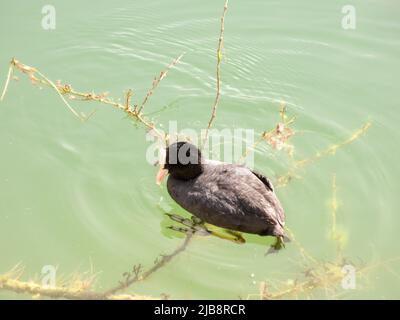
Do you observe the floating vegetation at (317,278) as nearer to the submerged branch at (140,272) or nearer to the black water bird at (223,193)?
the black water bird at (223,193)

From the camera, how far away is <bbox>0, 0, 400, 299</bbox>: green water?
16.7 ft

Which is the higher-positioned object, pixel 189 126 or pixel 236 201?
pixel 189 126

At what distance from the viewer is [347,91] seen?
275 inches

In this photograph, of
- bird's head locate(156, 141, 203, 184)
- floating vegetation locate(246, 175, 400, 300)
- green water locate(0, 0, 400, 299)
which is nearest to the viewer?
floating vegetation locate(246, 175, 400, 300)

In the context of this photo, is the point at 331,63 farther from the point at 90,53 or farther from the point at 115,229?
the point at 115,229

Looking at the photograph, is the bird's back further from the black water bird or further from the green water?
the green water

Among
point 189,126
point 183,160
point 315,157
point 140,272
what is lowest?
point 140,272

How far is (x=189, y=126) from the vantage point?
641 cm

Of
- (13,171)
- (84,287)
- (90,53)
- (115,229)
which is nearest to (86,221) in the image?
(115,229)

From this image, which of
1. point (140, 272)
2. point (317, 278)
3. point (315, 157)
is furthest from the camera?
point (315, 157)

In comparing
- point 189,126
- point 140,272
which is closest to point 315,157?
point 189,126

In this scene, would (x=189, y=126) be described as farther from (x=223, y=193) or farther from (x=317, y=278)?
(x=317, y=278)

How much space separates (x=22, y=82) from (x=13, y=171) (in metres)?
1.51

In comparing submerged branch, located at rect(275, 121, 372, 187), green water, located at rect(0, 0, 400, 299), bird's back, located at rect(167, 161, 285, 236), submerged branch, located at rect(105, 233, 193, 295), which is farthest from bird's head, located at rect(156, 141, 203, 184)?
submerged branch, located at rect(275, 121, 372, 187)
